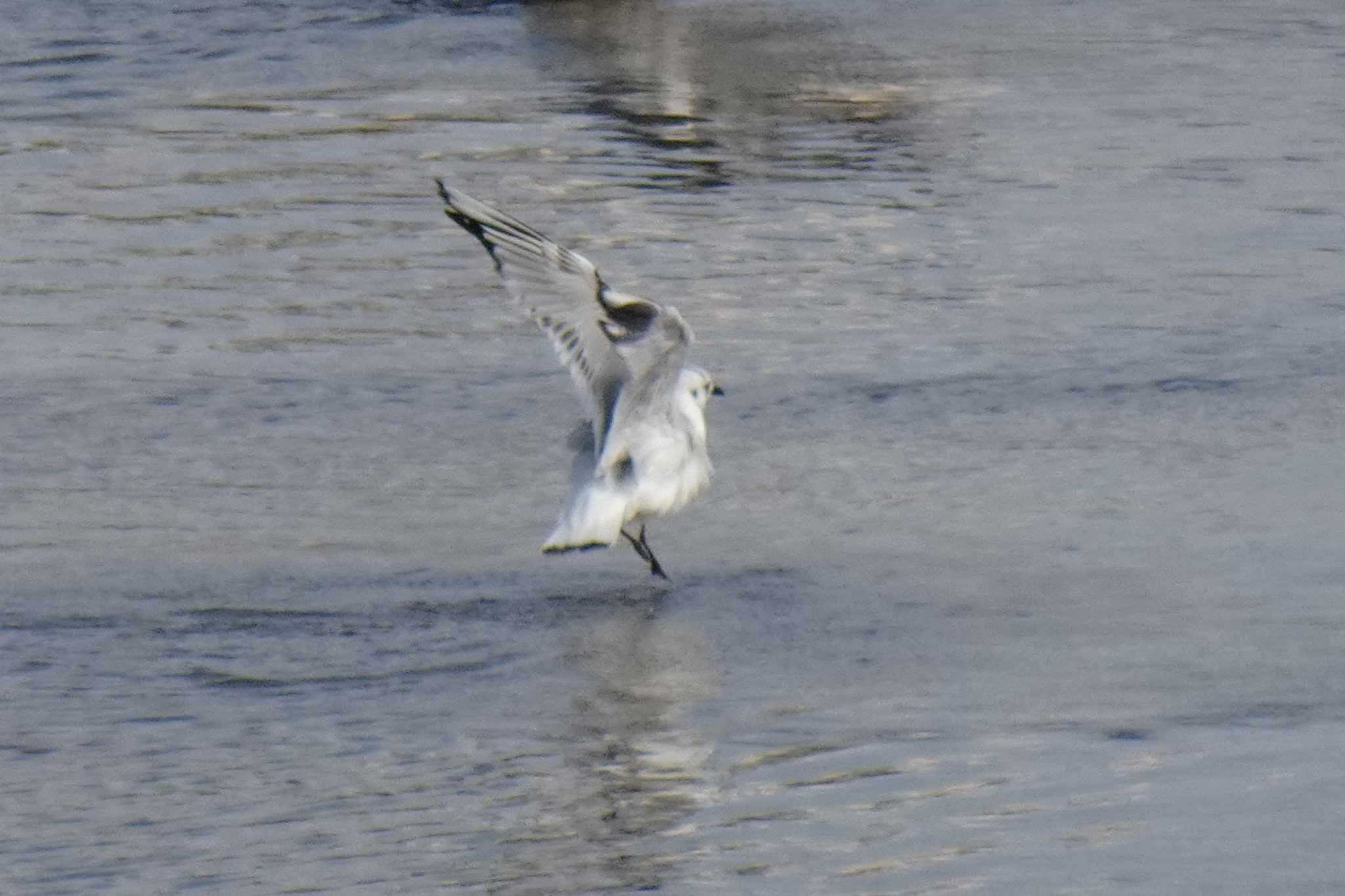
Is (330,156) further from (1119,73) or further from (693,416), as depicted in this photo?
(693,416)

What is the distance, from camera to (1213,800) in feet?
16.4

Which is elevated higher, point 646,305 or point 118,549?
point 646,305

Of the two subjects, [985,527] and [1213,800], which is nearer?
[1213,800]

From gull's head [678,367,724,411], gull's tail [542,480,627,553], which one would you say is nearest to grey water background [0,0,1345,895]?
gull's tail [542,480,627,553]

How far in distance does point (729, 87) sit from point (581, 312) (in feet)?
20.2

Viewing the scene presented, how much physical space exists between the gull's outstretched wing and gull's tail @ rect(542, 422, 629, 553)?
0.11 metres

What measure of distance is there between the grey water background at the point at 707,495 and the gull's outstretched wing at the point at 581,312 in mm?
435

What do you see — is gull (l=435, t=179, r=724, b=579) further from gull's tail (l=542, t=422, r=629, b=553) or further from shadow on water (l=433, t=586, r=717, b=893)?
shadow on water (l=433, t=586, r=717, b=893)

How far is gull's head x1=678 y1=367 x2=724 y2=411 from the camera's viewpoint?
→ 6875 mm

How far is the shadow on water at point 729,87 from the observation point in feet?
37.0

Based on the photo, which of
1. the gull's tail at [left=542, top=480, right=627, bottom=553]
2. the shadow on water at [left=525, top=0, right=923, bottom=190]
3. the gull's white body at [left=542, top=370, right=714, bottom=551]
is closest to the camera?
the gull's tail at [left=542, top=480, right=627, bottom=553]

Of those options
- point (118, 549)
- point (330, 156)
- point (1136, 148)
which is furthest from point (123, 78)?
point (118, 549)

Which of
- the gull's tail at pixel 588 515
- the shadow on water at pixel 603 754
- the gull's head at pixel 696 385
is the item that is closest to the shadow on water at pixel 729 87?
the gull's head at pixel 696 385

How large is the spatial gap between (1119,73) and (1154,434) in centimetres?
557
